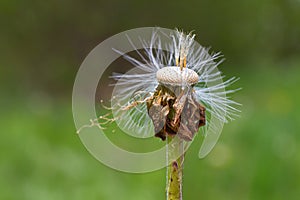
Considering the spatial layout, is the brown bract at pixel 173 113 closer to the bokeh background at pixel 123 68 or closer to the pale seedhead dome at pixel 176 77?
the pale seedhead dome at pixel 176 77

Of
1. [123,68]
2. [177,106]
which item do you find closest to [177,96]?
[177,106]

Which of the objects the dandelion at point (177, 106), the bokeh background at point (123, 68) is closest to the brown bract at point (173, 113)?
the dandelion at point (177, 106)

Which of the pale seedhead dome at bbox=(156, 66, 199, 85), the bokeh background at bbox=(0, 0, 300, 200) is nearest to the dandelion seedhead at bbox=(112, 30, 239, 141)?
the pale seedhead dome at bbox=(156, 66, 199, 85)

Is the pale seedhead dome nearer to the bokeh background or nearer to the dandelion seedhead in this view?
the dandelion seedhead
